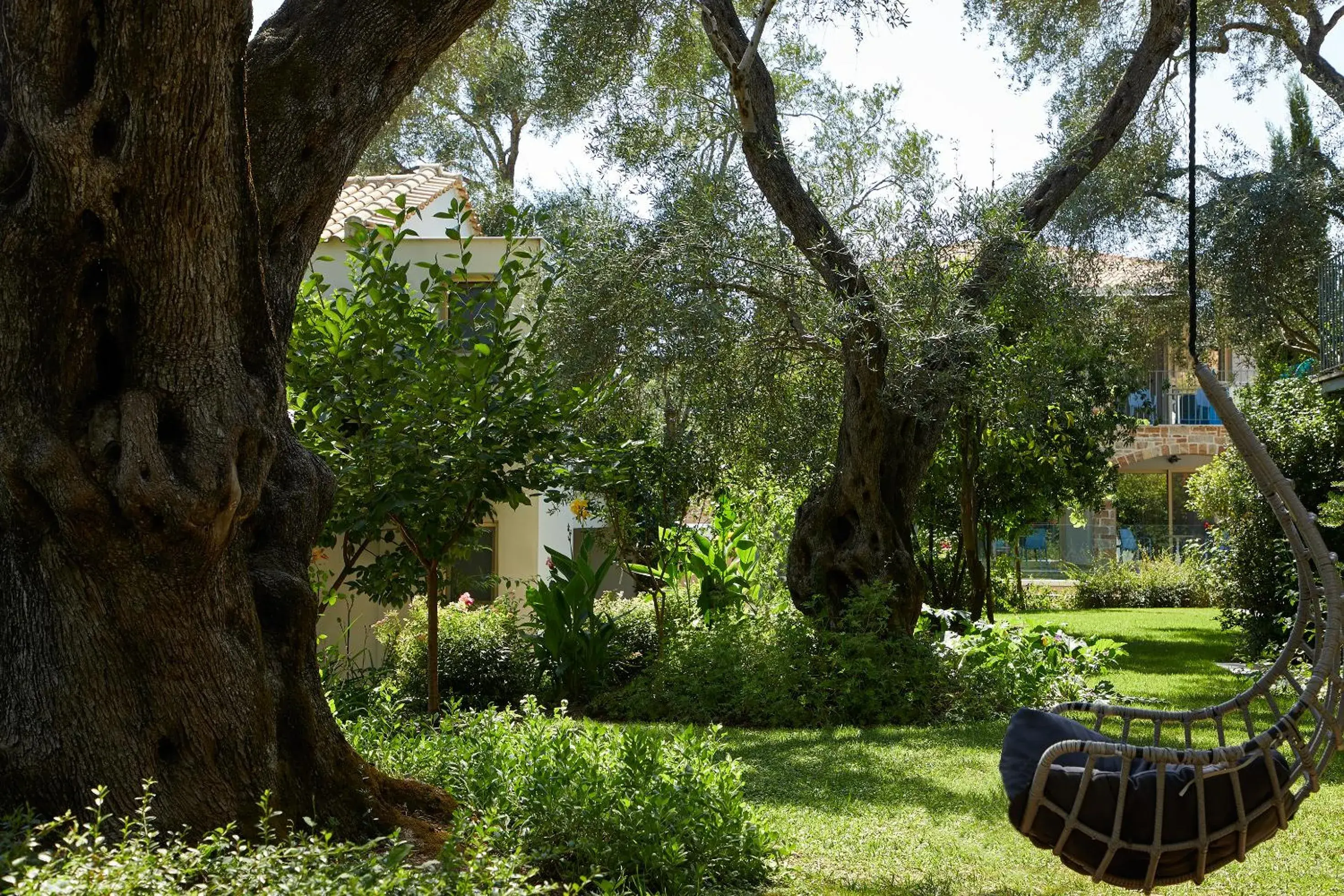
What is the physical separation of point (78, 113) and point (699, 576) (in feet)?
33.1

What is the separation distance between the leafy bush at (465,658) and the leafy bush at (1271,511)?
797 cm

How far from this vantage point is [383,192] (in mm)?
17562

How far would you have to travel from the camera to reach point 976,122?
1189 centimetres

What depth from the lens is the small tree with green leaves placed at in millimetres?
7344

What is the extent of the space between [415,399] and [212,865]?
4357 mm

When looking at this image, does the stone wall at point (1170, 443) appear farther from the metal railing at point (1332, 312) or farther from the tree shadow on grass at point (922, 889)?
the tree shadow on grass at point (922, 889)

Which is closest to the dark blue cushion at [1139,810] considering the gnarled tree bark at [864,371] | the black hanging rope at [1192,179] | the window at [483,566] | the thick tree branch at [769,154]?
the black hanging rope at [1192,179]

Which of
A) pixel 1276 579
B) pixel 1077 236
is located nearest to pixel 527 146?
pixel 1077 236

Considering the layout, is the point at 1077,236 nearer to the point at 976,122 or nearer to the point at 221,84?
the point at 976,122

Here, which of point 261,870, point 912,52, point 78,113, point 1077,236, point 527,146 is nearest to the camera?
point 261,870

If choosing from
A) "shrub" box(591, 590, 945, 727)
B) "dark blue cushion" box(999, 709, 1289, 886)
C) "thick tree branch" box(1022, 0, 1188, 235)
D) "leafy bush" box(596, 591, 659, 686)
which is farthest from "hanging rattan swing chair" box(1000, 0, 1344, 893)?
"thick tree branch" box(1022, 0, 1188, 235)

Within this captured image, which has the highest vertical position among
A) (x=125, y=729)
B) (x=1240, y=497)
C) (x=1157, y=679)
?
(x=1240, y=497)

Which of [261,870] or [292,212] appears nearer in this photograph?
[261,870]

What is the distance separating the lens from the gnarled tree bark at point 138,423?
3834mm
